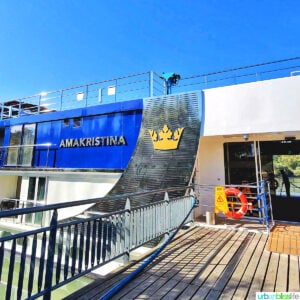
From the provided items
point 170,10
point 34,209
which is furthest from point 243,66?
point 34,209

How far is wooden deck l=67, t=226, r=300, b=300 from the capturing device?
282cm

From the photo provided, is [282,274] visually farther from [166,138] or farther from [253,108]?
[166,138]

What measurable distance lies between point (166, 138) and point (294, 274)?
17.3ft

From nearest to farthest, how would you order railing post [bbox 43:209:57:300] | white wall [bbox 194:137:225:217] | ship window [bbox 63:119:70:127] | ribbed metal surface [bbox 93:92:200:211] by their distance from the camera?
railing post [bbox 43:209:57:300] → ribbed metal surface [bbox 93:92:200:211] → white wall [bbox 194:137:225:217] → ship window [bbox 63:119:70:127]

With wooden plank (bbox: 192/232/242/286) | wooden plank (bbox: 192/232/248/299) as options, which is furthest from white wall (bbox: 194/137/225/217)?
wooden plank (bbox: 192/232/242/286)

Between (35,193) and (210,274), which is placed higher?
(35,193)

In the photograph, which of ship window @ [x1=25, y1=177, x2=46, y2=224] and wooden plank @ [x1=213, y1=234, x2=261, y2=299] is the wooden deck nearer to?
wooden plank @ [x1=213, y1=234, x2=261, y2=299]

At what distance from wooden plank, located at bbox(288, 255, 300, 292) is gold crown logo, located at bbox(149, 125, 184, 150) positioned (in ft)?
14.8

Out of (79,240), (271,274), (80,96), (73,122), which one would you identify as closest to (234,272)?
(271,274)

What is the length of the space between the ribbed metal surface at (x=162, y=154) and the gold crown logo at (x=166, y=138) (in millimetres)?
124

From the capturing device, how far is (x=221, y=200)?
254 inches

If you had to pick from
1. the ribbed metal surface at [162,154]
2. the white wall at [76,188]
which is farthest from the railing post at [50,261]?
the white wall at [76,188]

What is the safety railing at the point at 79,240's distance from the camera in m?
2.26

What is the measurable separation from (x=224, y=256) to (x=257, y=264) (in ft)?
1.79
